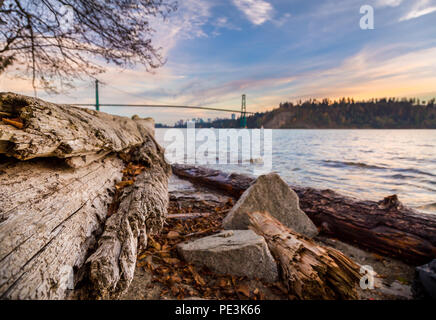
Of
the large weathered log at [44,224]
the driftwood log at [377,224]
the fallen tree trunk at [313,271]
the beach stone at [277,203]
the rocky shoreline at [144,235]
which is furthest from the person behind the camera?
the beach stone at [277,203]

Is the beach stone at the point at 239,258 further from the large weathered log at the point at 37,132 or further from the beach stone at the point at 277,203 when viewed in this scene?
the large weathered log at the point at 37,132

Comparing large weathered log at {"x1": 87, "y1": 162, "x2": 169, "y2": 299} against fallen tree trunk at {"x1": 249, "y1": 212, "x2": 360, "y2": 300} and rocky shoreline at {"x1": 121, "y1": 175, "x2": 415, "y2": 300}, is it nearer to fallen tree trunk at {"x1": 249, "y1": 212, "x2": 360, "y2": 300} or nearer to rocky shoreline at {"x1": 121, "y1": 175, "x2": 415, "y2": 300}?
rocky shoreline at {"x1": 121, "y1": 175, "x2": 415, "y2": 300}

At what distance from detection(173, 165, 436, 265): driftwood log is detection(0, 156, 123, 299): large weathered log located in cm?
314

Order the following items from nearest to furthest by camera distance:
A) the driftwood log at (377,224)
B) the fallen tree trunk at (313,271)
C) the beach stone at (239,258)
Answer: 1. the fallen tree trunk at (313,271)
2. the beach stone at (239,258)
3. the driftwood log at (377,224)

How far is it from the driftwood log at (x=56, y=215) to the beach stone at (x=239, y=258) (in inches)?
19.3

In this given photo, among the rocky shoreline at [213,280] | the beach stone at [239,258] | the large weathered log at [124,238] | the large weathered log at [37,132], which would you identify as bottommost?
the rocky shoreline at [213,280]

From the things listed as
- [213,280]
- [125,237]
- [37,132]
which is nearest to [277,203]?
[213,280]

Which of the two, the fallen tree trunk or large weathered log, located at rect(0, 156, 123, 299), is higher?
large weathered log, located at rect(0, 156, 123, 299)

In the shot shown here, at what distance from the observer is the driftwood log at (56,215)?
1.04 m

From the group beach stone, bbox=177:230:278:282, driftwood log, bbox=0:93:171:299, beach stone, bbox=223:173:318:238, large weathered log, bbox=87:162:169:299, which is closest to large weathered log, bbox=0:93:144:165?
driftwood log, bbox=0:93:171:299

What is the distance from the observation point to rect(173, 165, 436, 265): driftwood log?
273 centimetres

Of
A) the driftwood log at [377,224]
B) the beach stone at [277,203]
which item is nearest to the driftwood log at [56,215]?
the beach stone at [277,203]

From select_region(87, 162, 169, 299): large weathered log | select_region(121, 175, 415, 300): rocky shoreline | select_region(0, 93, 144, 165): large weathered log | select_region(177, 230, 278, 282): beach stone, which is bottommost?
select_region(121, 175, 415, 300): rocky shoreline
